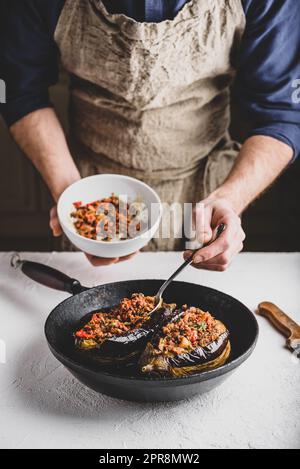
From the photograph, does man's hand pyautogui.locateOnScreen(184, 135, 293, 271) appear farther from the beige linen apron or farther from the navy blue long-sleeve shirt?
the beige linen apron

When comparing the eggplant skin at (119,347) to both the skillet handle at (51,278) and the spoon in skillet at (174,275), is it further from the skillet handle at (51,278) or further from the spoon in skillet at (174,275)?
the skillet handle at (51,278)

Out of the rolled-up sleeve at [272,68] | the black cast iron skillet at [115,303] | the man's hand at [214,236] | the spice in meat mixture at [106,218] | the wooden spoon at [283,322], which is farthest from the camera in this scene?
the rolled-up sleeve at [272,68]

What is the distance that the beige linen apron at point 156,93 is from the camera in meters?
1.58

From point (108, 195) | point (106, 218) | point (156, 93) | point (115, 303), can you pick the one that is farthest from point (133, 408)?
point (156, 93)

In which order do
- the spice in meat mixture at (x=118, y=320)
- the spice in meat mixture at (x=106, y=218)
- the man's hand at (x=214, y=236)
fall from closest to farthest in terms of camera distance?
the spice in meat mixture at (x=118, y=320) → the man's hand at (x=214, y=236) → the spice in meat mixture at (x=106, y=218)

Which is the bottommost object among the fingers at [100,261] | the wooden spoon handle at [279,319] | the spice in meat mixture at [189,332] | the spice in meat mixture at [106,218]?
the fingers at [100,261]

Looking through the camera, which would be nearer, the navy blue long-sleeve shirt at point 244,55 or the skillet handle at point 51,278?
the skillet handle at point 51,278

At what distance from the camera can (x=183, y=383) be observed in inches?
35.6

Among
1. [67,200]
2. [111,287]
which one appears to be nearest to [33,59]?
[67,200]

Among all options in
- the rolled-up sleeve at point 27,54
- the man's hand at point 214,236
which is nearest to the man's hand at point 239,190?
the man's hand at point 214,236

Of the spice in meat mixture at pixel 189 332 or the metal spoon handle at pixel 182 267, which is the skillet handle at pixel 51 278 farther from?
the spice in meat mixture at pixel 189 332

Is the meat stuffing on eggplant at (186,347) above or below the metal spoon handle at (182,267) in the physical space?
above

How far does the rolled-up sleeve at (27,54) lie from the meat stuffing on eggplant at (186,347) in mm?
949
